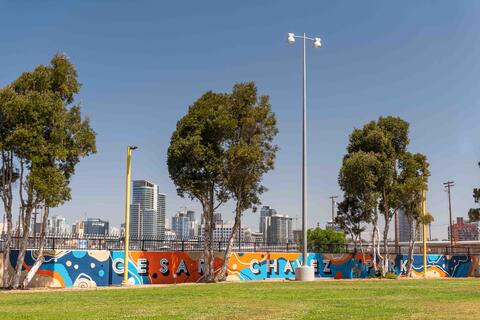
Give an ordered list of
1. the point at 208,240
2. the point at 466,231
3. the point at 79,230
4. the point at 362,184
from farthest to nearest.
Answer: the point at 466,231, the point at 79,230, the point at 362,184, the point at 208,240

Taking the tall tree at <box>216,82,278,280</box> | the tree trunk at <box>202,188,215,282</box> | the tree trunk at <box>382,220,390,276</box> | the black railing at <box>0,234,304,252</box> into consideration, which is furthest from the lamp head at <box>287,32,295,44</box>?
the tree trunk at <box>382,220,390,276</box>

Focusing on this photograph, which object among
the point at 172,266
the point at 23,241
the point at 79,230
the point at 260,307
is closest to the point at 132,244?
the point at 172,266

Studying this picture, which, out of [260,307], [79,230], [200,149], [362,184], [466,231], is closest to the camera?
[260,307]

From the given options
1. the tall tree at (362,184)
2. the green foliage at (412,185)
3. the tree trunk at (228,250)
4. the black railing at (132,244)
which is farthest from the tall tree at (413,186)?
the tree trunk at (228,250)

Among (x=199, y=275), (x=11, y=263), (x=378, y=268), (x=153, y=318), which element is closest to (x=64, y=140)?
(x=11, y=263)

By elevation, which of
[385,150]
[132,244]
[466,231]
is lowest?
[132,244]

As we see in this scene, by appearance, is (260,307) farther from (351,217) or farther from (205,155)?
(351,217)

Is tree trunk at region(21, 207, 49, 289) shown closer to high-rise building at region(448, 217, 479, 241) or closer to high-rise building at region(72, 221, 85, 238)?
high-rise building at region(72, 221, 85, 238)

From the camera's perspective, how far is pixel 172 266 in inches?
1422

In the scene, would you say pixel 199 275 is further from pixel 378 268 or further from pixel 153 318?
pixel 153 318

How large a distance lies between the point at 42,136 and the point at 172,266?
40.3 feet

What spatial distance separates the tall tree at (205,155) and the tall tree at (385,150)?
509 inches

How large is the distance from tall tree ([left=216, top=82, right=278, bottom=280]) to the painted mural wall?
243 cm

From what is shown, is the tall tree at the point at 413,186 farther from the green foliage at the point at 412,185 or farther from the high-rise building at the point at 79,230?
the high-rise building at the point at 79,230
